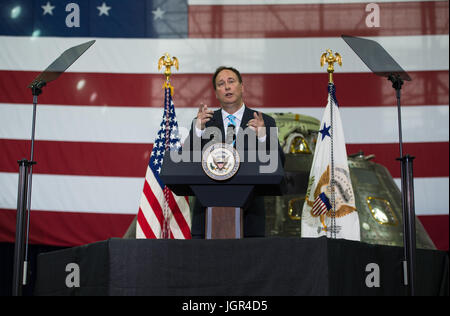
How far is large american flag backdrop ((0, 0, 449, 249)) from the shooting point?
631 centimetres

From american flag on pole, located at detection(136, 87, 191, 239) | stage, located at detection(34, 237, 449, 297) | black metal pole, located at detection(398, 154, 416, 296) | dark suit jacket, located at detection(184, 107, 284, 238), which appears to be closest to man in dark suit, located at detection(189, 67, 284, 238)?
dark suit jacket, located at detection(184, 107, 284, 238)

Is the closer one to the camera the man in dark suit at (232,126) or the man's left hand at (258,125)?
the man's left hand at (258,125)

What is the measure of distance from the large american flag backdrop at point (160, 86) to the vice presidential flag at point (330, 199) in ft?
6.44

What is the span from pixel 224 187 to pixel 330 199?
1.54 m

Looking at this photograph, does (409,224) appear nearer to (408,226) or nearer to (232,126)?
(408,226)

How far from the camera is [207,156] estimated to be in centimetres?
288

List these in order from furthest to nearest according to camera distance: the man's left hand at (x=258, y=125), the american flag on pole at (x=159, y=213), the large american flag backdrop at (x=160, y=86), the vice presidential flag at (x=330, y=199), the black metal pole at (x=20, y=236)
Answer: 1. the large american flag backdrop at (x=160, y=86)
2. the american flag on pole at (x=159, y=213)
3. the vice presidential flag at (x=330, y=199)
4. the man's left hand at (x=258, y=125)
5. the black metal pole at (x=20, y=236)

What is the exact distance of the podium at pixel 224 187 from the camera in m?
2.90

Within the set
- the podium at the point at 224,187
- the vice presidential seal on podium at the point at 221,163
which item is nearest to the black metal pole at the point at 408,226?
the podium at the point at 224,187

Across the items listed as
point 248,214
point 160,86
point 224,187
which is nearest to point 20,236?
point 224,187

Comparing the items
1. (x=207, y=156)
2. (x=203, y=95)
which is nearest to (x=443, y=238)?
(x=203, y=95)

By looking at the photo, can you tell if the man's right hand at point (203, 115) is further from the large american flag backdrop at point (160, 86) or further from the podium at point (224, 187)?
the large american flag backdrop at point (160, 86)

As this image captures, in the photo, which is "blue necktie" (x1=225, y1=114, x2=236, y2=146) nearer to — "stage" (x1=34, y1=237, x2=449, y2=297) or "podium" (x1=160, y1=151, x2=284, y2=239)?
"podium" (x1=160, y1=151, x2=284, y2=239)

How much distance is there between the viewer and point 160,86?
21.4ft
